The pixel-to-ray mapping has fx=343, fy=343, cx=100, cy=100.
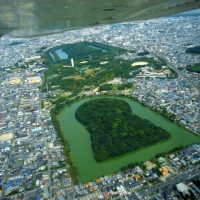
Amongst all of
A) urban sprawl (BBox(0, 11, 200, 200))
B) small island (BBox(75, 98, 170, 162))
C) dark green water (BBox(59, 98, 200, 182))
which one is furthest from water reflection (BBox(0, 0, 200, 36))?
small island (BBox(75, 98, 170, 162))

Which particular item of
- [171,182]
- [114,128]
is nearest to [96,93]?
[114,128]

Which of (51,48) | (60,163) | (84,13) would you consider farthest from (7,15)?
(51,48)

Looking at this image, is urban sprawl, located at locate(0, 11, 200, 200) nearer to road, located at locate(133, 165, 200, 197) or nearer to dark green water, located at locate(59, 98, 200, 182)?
road, located at locate(133, 165, 200, 197)

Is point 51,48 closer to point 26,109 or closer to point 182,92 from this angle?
point 26,109

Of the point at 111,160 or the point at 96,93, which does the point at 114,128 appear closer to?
the point at 111,160

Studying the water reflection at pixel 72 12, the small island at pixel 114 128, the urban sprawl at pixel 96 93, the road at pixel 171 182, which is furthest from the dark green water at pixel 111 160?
the water reflection at pixel 72 12

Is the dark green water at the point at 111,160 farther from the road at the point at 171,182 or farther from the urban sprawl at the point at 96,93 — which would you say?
the road at the point at 171,182
